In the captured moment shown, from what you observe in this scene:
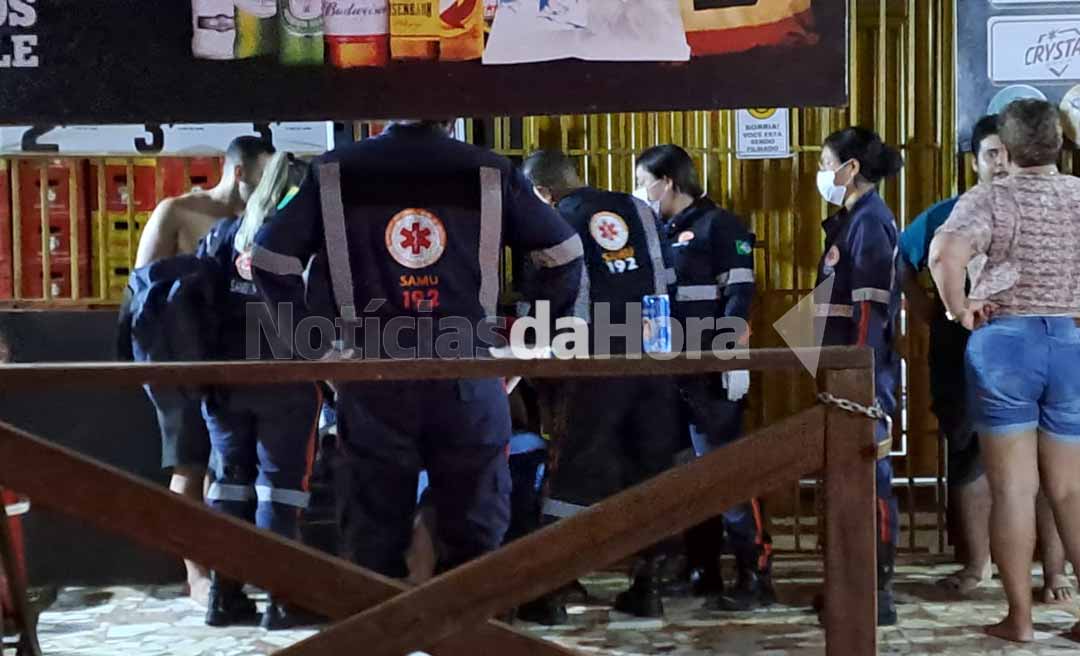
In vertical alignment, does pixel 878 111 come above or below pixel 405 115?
above

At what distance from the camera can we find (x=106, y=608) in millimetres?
4809

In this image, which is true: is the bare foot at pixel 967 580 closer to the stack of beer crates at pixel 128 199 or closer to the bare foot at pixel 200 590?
the bare foot at pixel 200 590

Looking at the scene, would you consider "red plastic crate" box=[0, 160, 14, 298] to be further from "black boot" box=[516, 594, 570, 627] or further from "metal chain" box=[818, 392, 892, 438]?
"metal chain" box=[818, 392, 892, 438]

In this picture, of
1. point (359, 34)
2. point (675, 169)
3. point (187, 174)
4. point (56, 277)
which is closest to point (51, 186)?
point (56, 277)

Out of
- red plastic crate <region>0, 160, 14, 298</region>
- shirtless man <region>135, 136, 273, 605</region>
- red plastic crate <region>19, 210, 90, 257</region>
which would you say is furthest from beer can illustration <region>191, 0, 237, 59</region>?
red plastic crate <region>0, 160, 14, 298</region>

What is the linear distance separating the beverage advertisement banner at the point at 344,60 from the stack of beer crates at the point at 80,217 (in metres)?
2.96

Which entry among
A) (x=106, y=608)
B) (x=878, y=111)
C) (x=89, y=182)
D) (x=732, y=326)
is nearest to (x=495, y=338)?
(x=732, y=326)

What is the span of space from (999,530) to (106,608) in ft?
10.3

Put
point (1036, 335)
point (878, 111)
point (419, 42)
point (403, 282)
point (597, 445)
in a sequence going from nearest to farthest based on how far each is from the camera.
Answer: point (419, 42) < point (403, 282) < point (1036, 335) < point (597, 445) < point (878, 111)

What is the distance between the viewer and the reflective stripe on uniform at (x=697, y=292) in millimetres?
4855

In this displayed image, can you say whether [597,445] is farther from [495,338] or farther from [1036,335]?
[1036,335]

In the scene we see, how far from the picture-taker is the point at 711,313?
4.88 meters

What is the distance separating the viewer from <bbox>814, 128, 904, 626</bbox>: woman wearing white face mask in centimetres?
439

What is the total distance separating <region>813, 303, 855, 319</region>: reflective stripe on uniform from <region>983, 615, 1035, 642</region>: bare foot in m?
1.10
